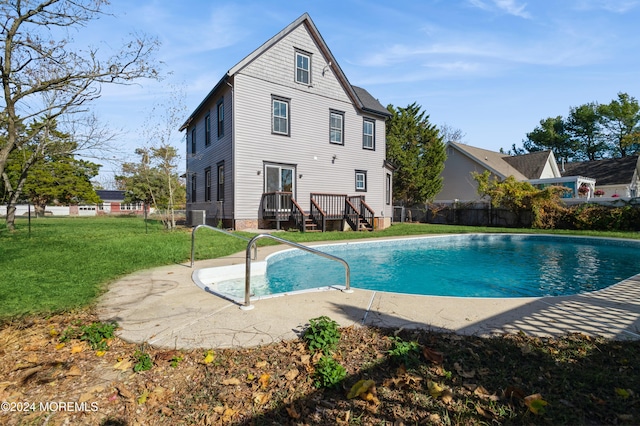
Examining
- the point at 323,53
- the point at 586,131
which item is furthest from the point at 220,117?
the point at 586,131

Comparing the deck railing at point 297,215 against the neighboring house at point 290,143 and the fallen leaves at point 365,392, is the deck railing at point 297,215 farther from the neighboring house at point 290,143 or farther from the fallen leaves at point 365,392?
the fallen leaves at point 365,392

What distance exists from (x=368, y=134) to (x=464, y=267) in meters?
11.1

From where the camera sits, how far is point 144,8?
7.74 metres

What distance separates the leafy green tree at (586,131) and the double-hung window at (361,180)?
38.8 m

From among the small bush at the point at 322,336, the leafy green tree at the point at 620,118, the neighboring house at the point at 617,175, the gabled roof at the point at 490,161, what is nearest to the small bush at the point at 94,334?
the small bush at the point at 322,336

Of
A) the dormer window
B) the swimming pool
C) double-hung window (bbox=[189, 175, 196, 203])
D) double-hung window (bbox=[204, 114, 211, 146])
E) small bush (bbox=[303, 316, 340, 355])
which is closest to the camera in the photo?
small bush (bbox=[303, 316, 340, 355])

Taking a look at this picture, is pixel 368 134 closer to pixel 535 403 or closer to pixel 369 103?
pixel 369 103

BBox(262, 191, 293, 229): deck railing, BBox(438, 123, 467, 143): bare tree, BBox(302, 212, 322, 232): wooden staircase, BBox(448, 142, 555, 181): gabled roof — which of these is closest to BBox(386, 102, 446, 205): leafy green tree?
BBox(448, 142, 555, 181): gabled roof

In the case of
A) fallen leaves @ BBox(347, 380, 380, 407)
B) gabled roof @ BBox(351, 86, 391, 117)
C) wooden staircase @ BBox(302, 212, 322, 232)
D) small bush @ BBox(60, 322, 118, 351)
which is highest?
gabled roof @ BBox(351, 86, 391, 117)

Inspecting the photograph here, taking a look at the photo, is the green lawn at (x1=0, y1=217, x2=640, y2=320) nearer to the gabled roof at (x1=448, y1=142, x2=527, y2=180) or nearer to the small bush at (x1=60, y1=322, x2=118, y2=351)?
the small bush at (x1=60, y1=322, x2=118, y2=351)

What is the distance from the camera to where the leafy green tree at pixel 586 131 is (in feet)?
128

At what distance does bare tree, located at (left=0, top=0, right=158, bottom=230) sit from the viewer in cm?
672

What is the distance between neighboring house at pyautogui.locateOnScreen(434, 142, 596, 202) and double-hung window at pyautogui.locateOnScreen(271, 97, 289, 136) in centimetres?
1828

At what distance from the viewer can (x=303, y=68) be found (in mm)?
15203
